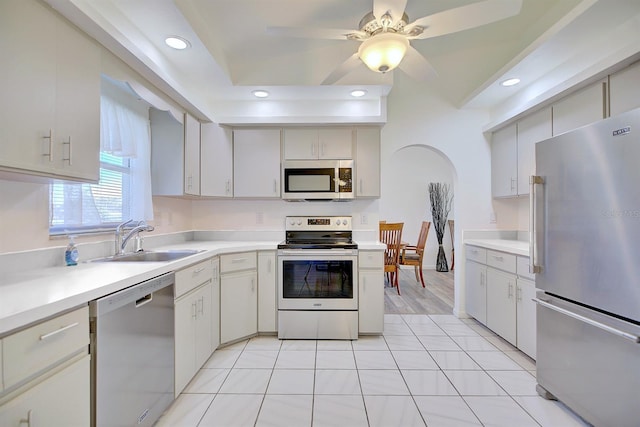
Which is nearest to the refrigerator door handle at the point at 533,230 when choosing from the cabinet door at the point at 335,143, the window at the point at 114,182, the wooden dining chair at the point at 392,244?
the cabinet door at the point at 335,143

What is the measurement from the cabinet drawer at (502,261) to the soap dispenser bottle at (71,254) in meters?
3.14

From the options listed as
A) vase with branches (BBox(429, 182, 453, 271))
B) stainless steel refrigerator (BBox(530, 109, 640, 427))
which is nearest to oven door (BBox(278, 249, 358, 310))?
stainless steel refrigerator (BBox(530, 109, 640, 427))

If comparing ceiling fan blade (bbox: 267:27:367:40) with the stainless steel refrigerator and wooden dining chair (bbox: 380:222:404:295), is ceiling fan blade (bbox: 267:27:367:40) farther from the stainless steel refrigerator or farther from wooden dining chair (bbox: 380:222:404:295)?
wooden dining chair (bbox: 380:222:404:295)

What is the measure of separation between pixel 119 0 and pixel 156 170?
1.26 m

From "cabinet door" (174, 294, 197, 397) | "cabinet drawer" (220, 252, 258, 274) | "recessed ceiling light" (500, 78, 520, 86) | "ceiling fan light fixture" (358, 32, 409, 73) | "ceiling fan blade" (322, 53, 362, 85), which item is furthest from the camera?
"recessed ceiling light" (500, 78, 520, 86)

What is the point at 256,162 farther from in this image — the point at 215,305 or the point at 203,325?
the point at 203,325

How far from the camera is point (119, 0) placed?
1.59 m

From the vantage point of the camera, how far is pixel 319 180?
2963mm

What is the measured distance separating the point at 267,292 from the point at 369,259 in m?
1.02

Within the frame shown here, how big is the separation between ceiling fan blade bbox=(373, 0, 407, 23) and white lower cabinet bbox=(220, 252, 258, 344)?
208 cm

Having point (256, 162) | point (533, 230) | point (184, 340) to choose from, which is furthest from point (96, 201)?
point (533, 230)

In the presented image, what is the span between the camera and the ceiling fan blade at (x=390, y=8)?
149 centimetres

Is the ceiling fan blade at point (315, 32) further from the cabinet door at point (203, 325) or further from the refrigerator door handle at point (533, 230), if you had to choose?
the cabinet door at point (203, 325)

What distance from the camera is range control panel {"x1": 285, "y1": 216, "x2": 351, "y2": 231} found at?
317cm
